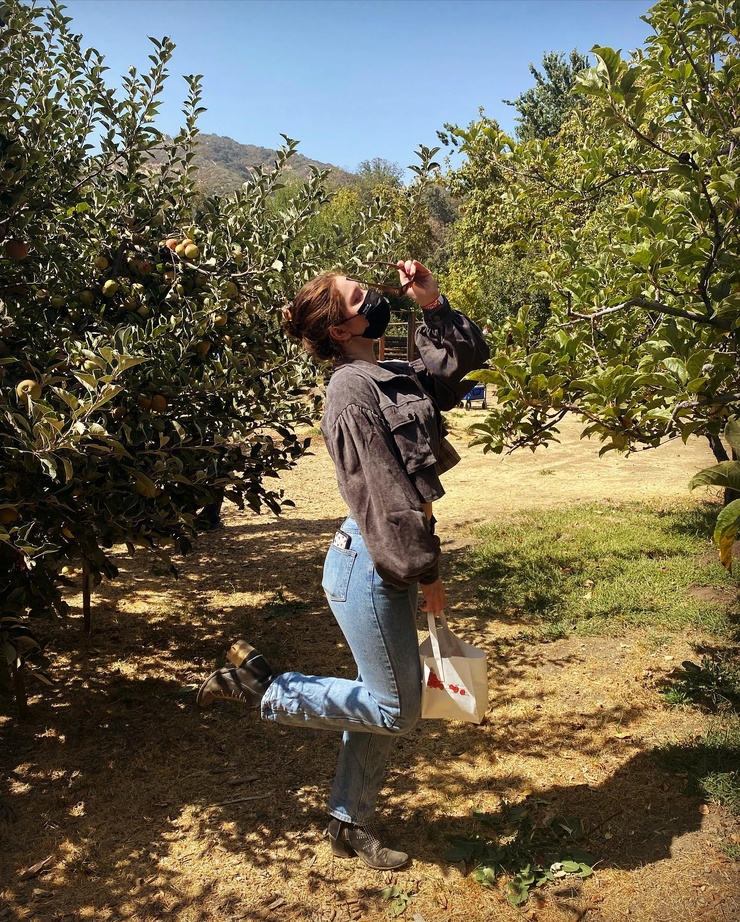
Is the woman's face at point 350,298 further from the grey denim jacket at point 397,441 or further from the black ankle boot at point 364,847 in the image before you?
the black ankle boot at point 364,847

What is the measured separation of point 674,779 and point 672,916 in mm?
812

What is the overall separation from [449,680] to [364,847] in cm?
76

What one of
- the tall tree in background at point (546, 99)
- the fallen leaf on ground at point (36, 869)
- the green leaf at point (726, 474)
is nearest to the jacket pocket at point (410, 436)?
the green leaf at point (726, 474)

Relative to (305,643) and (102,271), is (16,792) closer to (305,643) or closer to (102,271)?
(305,643)

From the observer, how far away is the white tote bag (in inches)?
101

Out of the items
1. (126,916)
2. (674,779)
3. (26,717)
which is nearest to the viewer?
(126,916)

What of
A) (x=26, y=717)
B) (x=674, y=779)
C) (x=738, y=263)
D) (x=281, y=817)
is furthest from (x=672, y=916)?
(x=26, y=717)

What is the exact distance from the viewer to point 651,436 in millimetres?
3283

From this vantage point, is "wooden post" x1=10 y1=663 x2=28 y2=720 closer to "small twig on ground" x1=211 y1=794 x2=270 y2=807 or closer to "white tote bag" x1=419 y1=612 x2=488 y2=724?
"small twig on ground" x1=211 y1=794 x2=270 y2=807

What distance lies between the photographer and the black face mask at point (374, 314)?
2.52 metres

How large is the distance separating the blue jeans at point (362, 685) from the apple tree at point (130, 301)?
3.22 ft

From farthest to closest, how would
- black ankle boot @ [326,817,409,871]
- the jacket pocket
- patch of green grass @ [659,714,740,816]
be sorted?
patch of green grass @ [659,714,740,816] < black ankle boot @ [326,817,409,871] < the jacket pocket

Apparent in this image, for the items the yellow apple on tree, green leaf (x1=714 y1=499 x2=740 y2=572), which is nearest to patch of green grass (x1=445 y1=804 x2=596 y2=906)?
green leaf (x1=714 y1=499 x2=740 y2=572)

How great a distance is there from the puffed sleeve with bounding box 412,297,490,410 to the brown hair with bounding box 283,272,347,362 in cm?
28
